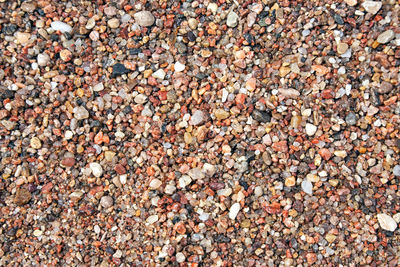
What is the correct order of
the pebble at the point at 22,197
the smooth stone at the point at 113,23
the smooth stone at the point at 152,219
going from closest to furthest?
the smooth stone at the point at 152,219 < the pebble at the point at 22,197 < the smooth stone at the point at 113,23

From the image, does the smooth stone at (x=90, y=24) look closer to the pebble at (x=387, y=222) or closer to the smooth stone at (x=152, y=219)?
the smooth stone at (x=152, y=219)

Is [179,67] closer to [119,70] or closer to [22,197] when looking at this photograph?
[119,70]

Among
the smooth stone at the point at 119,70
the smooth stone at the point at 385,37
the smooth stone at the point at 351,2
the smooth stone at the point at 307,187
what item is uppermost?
the smooth stone at the point at 351,2

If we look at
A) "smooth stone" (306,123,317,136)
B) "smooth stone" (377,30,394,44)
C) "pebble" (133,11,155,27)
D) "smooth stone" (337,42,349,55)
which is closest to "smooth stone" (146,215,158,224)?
"smooth stone" (306,123,317,136)

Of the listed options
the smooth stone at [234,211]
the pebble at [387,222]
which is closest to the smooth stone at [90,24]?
the smooth stone at [234,211]

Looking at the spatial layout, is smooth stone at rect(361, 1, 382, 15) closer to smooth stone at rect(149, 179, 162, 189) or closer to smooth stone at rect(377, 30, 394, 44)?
smooth stone at rect(377, 30, 394, 44)

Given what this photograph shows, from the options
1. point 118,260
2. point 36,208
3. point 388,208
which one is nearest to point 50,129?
point 36,208
